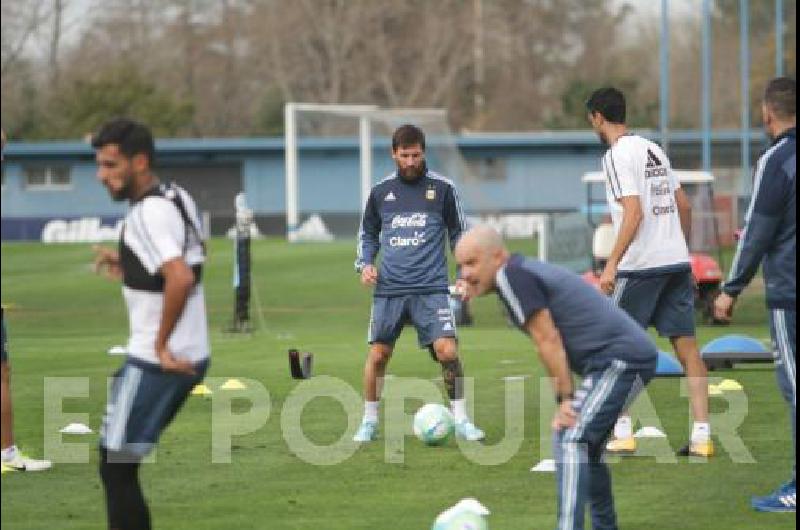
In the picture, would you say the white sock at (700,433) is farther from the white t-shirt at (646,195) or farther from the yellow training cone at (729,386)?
the yellow training cone at (729,386)

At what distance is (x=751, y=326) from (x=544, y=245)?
4.80m

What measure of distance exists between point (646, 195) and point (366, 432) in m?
2.68

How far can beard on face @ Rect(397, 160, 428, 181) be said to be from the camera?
41.7 feet

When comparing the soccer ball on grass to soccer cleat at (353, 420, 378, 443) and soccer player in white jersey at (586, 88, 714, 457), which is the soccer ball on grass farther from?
soccer player in white jersey at (586, 88, 714, 457)

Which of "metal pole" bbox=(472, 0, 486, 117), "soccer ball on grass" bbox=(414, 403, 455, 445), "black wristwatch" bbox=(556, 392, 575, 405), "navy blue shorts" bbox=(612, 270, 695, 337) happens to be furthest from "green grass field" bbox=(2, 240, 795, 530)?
"metal pole" bbox=(472, 0, 486, 117)

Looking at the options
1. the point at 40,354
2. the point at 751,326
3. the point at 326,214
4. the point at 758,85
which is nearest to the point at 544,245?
the point at 751,326

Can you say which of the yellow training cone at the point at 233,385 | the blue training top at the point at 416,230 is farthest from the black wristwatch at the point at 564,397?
the yellow training cone at the point at 233,385

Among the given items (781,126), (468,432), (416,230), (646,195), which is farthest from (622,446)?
(781,126)

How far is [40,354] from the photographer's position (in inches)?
825

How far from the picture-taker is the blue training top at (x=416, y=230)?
12.8 m

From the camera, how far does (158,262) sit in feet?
26.0

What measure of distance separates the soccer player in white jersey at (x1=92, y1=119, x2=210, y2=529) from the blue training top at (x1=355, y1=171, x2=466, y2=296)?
4700mm

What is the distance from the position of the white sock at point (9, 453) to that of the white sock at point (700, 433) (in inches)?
172

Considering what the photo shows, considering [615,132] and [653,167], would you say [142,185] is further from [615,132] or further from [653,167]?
[653,167]
